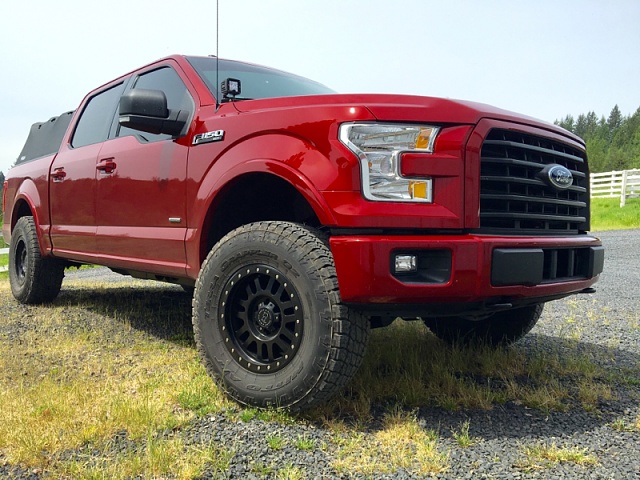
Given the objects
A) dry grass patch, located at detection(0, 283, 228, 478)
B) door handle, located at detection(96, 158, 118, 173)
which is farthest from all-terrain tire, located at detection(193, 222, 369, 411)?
door handle, located at detection(96, 158, 118, 173)

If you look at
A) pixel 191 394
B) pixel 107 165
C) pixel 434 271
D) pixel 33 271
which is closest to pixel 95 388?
pixel 191 394

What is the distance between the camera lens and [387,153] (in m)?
2.33

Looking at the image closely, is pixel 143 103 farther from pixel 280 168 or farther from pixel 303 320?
pixel 303 320

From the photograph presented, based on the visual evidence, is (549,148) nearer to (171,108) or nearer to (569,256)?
(569,256)

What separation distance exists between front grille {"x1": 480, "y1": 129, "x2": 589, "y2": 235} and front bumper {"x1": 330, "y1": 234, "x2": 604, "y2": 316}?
6.6 inches

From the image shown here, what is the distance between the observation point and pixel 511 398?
282 cm

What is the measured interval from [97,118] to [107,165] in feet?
3.35

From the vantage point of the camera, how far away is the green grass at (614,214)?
17812 millimetres

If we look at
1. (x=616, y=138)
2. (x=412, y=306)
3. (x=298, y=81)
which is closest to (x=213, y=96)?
(x=298, y=81)

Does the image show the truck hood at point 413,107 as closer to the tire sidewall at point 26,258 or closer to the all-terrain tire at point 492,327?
the all-terrain tire at point 492,327

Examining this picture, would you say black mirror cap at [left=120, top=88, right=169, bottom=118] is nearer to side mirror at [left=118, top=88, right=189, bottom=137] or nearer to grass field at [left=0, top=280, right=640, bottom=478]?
side mirror at [left=118, top=88, right=189, bottom=137]

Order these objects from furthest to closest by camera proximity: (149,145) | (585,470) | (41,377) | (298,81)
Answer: (298,81) < (149,145) < (41,377) < (585,470)

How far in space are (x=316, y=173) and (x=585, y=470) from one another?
1583mm

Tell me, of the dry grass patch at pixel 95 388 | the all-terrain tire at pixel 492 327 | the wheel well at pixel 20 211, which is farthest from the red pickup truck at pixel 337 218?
the wheel well at pixel 20 211
